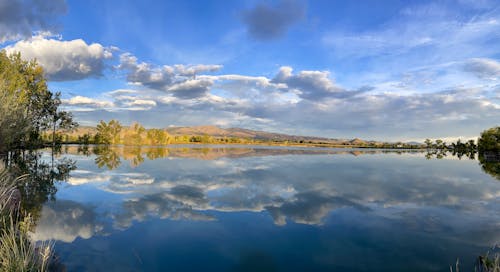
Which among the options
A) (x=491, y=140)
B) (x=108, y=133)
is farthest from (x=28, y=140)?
(x=491, y=140)

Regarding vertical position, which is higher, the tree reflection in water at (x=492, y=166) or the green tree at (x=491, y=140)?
the green tree at (x=491, y=140)

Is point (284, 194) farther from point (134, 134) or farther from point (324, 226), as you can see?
point (134, 134)

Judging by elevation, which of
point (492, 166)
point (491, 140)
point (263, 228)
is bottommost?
point (263, 228)

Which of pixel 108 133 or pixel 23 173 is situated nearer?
pixel 23 173

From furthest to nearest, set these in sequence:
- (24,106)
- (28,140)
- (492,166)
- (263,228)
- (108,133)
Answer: (108,133)
(28,140)
(492,166)
(24,106)
(263,228)

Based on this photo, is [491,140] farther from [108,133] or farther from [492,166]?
[108,133]

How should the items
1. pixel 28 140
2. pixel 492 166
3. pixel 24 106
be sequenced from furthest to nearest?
1. pixel 28 140
2. pixel 492 166
3. pixel 24 106

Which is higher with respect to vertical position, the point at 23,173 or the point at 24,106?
Answer: the point at 24,106

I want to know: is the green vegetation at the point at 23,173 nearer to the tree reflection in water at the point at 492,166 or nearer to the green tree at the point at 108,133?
the tree reflection in water at the point at 492,166

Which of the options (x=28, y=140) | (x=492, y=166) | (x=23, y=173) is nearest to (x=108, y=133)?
(x=28, y=140)

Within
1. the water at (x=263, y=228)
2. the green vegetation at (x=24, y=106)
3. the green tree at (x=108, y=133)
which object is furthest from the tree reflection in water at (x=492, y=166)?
the green tree at (x=108, y=133)

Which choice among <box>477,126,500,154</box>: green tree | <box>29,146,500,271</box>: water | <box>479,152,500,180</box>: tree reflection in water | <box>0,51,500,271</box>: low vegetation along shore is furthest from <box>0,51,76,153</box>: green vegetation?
<box>477,126,500,154</box>: green tree

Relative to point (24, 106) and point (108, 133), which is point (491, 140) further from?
point (108, 133)

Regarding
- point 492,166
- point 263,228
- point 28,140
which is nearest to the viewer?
point 263,228
